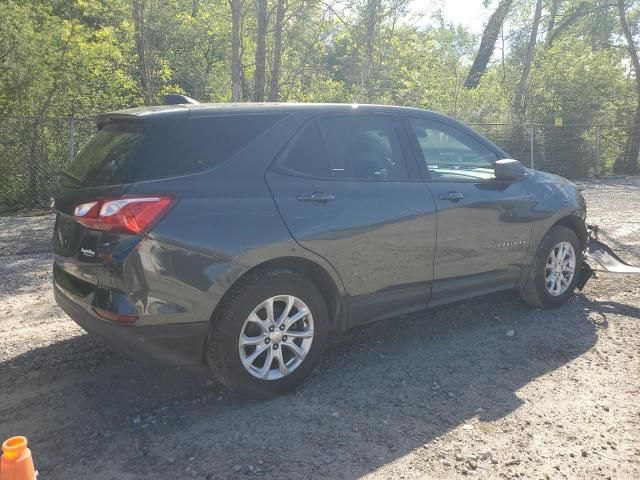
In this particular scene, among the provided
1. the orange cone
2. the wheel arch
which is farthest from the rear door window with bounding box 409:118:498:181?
the orange cone

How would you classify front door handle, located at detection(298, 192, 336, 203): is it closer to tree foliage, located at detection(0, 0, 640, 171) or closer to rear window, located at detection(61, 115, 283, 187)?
rear window, located at detection(61, 115, 283, 187)

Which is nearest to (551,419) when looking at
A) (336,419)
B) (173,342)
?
(336,419)

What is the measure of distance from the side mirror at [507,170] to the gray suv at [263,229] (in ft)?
0.05

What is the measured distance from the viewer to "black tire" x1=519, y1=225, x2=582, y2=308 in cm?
499

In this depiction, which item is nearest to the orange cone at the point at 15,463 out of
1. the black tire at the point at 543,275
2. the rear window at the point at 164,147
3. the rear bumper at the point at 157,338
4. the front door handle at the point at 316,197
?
the rear bumper at the point at 157,338

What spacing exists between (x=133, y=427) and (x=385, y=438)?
140 cm

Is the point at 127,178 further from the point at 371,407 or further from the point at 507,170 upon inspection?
the point at 507,170

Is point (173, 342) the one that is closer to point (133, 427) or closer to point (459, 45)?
point (133, 427)

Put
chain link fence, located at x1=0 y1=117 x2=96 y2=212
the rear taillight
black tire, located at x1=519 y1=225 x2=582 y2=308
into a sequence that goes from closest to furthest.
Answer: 1. the rear taillight
2. black tire, located at x1=519 y1=225 x2=582 y2=308
3. chain link fence, located at x1=0 y1=117 x2=96 y2=212

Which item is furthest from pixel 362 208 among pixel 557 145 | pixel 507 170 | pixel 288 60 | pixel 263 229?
pixel 557 145

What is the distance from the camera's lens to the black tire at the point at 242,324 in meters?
3.26

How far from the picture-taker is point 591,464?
2.89 m

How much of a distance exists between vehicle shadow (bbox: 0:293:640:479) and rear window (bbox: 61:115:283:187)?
1.33m

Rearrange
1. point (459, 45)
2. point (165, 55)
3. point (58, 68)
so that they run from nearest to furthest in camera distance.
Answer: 1. point (58, 68)
2. point (165, 55)
3. point (459, 45)
